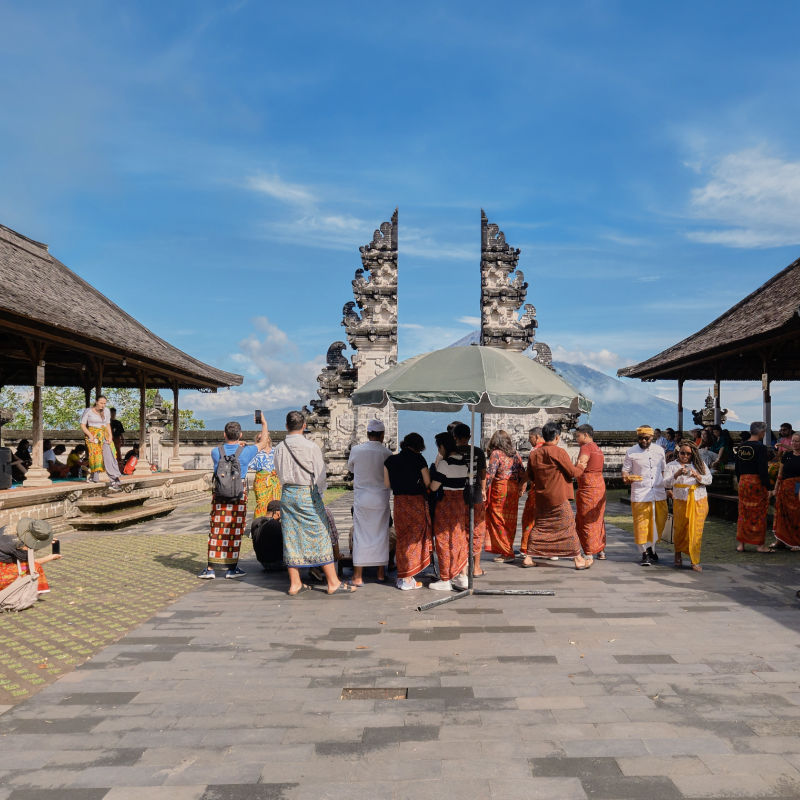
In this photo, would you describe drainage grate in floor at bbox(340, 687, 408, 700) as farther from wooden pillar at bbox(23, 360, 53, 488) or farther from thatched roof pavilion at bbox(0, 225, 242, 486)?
wooden pillar at bbox(23, 360, 53, 488)

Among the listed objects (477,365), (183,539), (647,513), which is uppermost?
(477,365)

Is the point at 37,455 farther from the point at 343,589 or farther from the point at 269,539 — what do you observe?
the point at 343,589

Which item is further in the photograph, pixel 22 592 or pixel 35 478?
pixel 35 478

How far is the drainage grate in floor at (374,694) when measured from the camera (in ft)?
14.4

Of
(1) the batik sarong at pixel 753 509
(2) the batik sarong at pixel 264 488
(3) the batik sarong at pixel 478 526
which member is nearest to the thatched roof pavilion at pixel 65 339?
(2) the batik sarong at pixel 264 488

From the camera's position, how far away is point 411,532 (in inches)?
297

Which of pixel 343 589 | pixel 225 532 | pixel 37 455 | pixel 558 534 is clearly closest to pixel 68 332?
pixel 37 455

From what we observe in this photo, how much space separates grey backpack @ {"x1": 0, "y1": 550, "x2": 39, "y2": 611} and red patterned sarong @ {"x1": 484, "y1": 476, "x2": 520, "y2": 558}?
17.9 feet

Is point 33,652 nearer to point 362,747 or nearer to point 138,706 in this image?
point 138,706

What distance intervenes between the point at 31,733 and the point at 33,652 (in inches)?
68.1

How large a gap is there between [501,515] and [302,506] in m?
3.39

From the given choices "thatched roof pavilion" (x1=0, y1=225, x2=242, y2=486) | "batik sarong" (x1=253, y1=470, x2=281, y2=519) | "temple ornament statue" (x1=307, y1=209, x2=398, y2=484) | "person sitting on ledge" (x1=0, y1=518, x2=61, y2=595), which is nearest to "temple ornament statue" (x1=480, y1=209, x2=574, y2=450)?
"temple ornament statue" (x1=307, y1=209, x2=398, y2=484)

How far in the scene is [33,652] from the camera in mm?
5445

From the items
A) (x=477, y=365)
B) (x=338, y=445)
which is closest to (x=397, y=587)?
(x=477, y=365)
